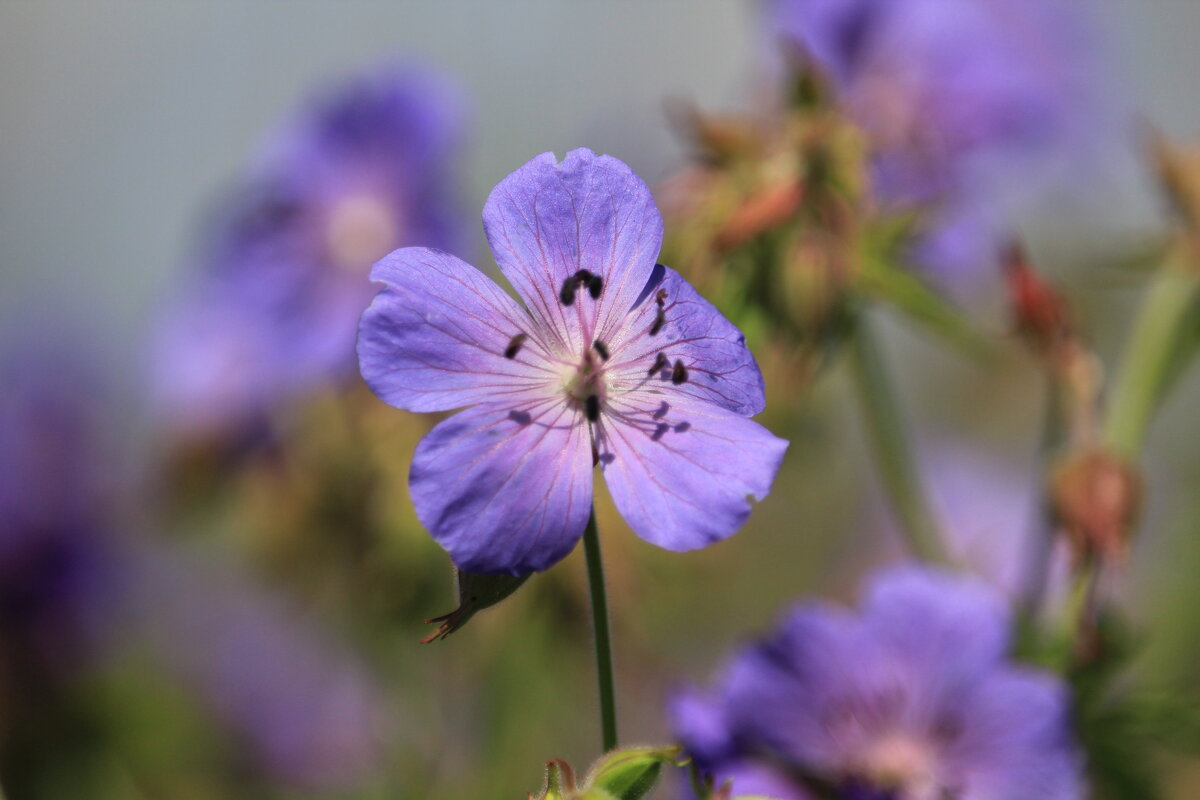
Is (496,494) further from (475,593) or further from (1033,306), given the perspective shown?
(1033,306)

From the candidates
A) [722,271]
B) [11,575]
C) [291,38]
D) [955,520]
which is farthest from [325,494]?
[291,38]

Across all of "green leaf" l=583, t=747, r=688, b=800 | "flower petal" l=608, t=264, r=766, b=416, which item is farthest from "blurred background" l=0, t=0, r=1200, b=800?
"green leaf" l=583, t=747, r=688, b=800

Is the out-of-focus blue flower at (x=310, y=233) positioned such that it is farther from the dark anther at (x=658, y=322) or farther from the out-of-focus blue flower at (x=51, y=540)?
the dark anther at (x=658, y=322)

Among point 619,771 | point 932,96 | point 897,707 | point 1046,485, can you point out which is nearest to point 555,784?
point 619,771

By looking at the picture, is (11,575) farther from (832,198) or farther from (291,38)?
(291,38)

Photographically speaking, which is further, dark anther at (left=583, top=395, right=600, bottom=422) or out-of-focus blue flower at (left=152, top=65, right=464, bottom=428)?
out-of-focus blue flower at (left=152, top=65, right=464, bottom=428)

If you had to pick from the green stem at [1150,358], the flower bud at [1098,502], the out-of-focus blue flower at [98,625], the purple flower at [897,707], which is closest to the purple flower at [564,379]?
the purple flower at [897,707]

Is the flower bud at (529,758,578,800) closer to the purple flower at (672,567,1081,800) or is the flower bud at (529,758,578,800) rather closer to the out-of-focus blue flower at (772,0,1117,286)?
the purple flower at (672,567,1081,800)
